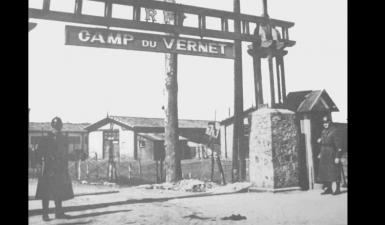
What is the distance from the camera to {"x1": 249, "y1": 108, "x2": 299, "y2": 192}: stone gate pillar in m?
9.53

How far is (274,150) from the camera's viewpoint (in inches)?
374

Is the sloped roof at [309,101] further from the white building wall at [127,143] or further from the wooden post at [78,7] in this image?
the white building wall at [127,143]

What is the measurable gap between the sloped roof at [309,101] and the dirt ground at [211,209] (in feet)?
6.45

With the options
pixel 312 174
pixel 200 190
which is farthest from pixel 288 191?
pixel 200 190

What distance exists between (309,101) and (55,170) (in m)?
5.94

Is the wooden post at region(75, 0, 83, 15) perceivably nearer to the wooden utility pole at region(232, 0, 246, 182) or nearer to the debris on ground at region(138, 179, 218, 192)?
the debris on ground at region(138, 179, 218, 192)

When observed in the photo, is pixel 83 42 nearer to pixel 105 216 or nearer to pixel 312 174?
pixel 105 216

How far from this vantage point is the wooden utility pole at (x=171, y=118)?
1410 cm

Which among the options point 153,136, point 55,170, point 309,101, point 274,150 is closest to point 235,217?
point 274,150

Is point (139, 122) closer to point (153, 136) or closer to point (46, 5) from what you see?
point (153, 136)

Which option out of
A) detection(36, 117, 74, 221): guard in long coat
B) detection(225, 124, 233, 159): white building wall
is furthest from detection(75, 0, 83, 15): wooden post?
detection(225, 124, 233, 159): white building wall

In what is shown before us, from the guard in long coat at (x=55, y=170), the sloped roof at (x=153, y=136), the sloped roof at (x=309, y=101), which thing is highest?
the sloped roof at (x=309, y=101)

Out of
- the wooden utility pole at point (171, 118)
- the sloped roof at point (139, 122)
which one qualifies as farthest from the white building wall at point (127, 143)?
the wooden utility pole at point (171, 118)
